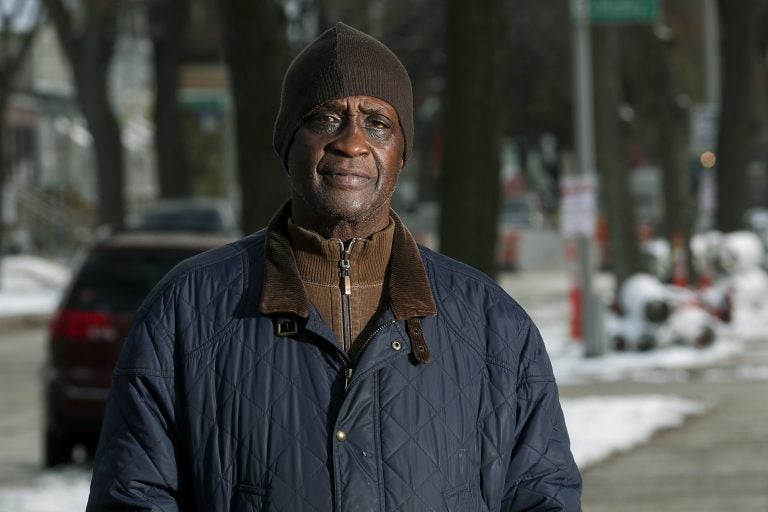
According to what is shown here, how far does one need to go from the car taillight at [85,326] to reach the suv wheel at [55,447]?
0.63 m

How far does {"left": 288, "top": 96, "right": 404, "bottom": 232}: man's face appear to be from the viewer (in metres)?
3.32

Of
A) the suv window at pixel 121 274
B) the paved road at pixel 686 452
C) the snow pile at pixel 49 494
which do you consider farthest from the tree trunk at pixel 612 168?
the snow pile at pixel 49 494

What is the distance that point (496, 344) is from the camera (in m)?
3.35

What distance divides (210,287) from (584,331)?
50.7ft

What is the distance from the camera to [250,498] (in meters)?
3.14

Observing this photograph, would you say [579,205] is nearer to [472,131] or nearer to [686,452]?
[472,131]

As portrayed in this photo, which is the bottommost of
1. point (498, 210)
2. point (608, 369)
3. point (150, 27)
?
point (608, 369)

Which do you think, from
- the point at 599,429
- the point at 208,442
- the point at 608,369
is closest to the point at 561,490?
the point at 208,442

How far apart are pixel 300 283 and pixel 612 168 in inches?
711

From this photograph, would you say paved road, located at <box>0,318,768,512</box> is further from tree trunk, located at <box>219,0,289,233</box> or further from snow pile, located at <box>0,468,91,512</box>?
tree trunk, located at <box>219,0,289,233</box>

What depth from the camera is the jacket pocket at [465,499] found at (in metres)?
3.21

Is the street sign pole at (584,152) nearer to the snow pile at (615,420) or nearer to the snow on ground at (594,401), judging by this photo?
the snow on ground at (594,401)

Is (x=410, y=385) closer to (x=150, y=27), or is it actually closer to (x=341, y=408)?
(x=341, y=408)

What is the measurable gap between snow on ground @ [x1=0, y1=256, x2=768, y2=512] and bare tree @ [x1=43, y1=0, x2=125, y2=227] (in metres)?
→ 2.84
